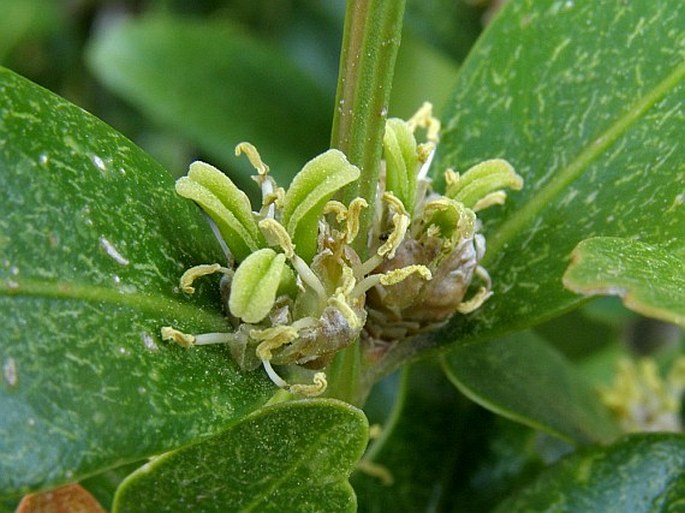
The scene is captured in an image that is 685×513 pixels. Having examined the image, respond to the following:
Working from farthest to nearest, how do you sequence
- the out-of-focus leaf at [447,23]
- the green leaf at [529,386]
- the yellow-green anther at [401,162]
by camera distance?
the out-of-focus leaf at [447,23] → the green leaf at [529,386] → the yellow-green anther at [401,162]

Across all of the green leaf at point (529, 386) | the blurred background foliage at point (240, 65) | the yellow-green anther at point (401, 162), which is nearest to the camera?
the yellow-green anther at point (401, 162)

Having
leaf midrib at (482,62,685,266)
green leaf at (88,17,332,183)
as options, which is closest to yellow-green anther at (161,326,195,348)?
leaf midrib at (482,62,685,266)

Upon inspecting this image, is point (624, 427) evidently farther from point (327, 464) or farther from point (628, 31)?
point (327, 464)

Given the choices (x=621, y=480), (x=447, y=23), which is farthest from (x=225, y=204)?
(x=447, y=23)

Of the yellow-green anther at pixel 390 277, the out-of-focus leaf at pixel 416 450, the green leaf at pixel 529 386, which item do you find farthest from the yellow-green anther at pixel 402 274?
the out-of-focus leaf at pixel 416 450

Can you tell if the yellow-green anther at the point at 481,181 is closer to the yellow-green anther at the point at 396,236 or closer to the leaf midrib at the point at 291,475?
the yellow-green anther at the point at 396,236

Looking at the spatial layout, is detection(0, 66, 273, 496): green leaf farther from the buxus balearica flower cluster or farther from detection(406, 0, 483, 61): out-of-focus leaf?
detection(406, 0, 483, 61): out-of-focus leaf

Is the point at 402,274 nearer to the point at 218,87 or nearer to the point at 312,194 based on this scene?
the point at 312,194
